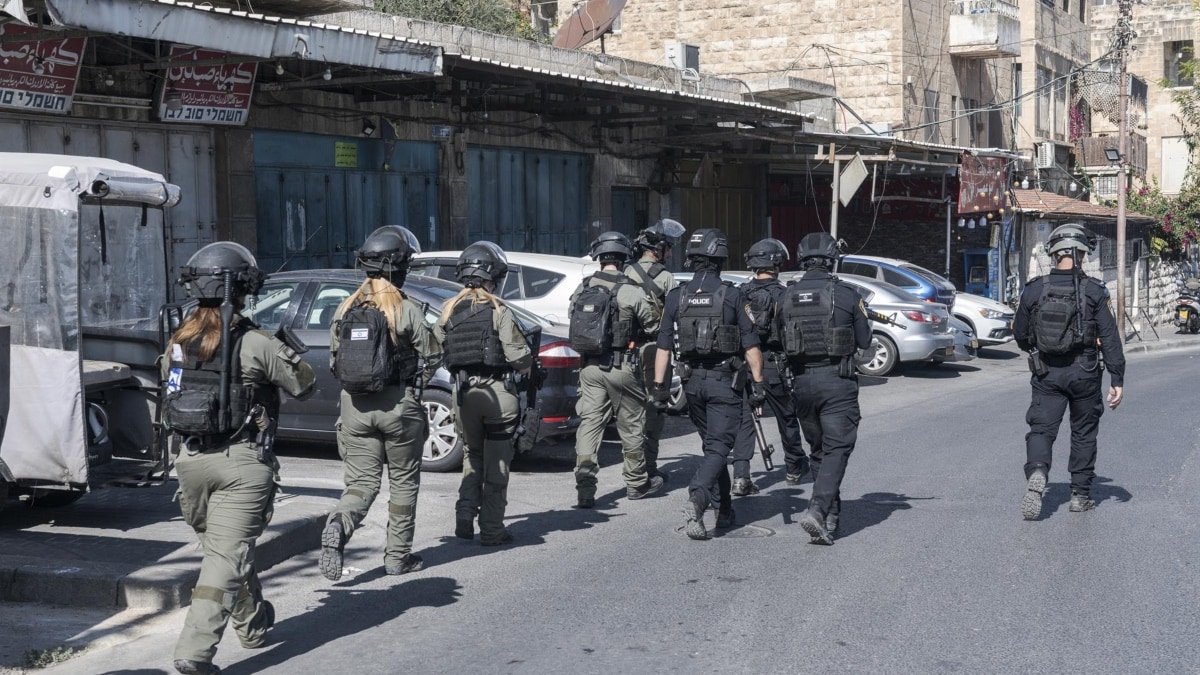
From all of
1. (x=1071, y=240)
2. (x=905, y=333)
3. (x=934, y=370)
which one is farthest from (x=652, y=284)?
(x=934, y=370)

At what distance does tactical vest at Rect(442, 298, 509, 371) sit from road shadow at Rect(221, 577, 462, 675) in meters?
1.27

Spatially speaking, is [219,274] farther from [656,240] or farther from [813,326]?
[656,240]

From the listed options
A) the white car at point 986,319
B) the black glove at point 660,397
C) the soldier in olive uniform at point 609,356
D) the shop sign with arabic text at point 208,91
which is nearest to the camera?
the soldier in olive uniform at point 609,356

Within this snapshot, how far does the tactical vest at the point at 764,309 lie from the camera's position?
780cm

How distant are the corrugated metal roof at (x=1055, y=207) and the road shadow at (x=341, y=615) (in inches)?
921

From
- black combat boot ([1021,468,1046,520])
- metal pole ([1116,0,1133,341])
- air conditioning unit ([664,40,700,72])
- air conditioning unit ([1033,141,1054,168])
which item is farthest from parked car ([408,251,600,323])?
air conditioning unit ([1033,141,1054,168])

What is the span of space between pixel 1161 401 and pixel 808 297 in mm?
9278

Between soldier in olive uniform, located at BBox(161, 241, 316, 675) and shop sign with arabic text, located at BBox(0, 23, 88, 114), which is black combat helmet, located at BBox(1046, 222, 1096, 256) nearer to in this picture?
soldier in olive uniform, located at BBox(161, 241, 316, 675)

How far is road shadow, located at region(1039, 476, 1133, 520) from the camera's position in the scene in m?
8.40

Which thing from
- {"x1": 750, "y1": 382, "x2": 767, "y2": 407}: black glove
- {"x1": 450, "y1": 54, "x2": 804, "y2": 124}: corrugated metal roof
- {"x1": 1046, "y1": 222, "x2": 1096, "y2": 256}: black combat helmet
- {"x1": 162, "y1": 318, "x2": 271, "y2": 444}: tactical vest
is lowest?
{"x1": 750, "y1": 382, "x2": 767, "y2": 407}: black glove

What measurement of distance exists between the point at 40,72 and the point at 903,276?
1325 cm

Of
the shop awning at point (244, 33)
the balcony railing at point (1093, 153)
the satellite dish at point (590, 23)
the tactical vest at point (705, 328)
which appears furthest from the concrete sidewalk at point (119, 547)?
the balcony railing at point (1093, 153)

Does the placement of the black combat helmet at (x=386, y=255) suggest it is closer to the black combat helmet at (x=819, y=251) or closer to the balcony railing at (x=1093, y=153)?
the black combat helmet at (x=819, y=251)

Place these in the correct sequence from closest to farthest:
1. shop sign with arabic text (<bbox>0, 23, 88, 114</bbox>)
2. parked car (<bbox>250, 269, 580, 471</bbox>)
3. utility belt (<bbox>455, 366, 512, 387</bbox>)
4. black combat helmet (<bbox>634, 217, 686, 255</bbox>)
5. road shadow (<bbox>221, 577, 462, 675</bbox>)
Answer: road shadow (<bbox>221, 577, 462, 675</bbox>) → utility belt (<bbox>455, 366, 512, 387</bbox>) → black combat helmet (<bbox>634, 217, 686, 255</bbox>) → parked car (<bbox>250, 269, 580, 471</bbox>) → shop sign with arabic text (<bbox>0, 23, 88, 114</bbox>)
